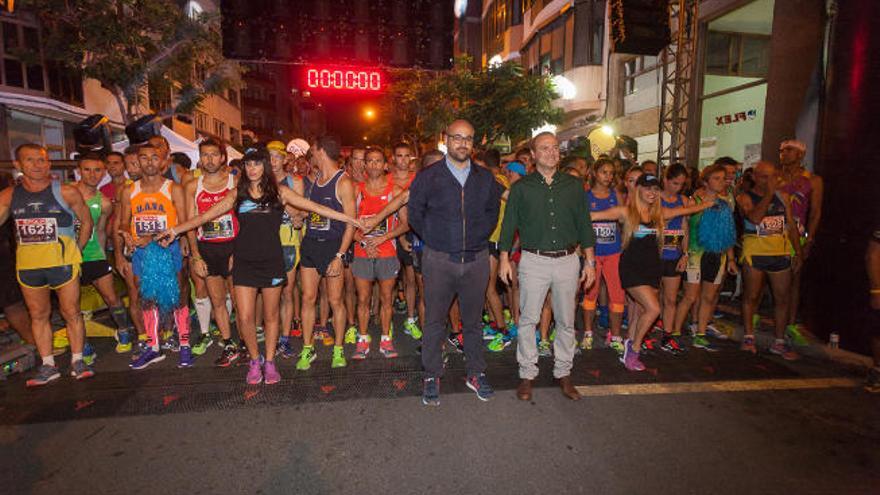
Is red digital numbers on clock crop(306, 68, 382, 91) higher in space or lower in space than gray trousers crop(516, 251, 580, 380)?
higher

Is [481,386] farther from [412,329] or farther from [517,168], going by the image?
[517,168]

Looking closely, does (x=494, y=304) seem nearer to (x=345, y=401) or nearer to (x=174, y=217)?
(x=345, y=401)

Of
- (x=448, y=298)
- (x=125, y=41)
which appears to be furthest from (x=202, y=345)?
(x=125, y=41)

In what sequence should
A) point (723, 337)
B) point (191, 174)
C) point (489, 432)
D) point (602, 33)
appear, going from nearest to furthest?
point (489, 432) < point (191, 174) < point (723, 337) < point (602, 33)

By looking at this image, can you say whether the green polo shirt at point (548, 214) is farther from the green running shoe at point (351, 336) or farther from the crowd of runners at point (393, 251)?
the green running shoe at point (351, 336)

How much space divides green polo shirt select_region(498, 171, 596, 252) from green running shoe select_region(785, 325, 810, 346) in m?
3.31

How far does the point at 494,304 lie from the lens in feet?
19.0

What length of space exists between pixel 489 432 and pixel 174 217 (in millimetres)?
4029

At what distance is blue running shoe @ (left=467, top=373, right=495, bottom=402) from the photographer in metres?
4.27

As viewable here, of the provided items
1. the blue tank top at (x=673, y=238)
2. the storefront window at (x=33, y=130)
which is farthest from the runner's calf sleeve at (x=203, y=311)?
the storefront window at (x=33, y=130)

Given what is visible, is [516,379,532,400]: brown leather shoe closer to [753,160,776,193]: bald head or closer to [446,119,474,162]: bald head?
[446,119,474,162]: bald head

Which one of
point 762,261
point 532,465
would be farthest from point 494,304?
point 762,261

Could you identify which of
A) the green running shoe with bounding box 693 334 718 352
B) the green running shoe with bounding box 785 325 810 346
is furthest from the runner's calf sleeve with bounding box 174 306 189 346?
the green running shoe with bounding box 785 325 810 346

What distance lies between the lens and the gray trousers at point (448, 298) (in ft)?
13.8
